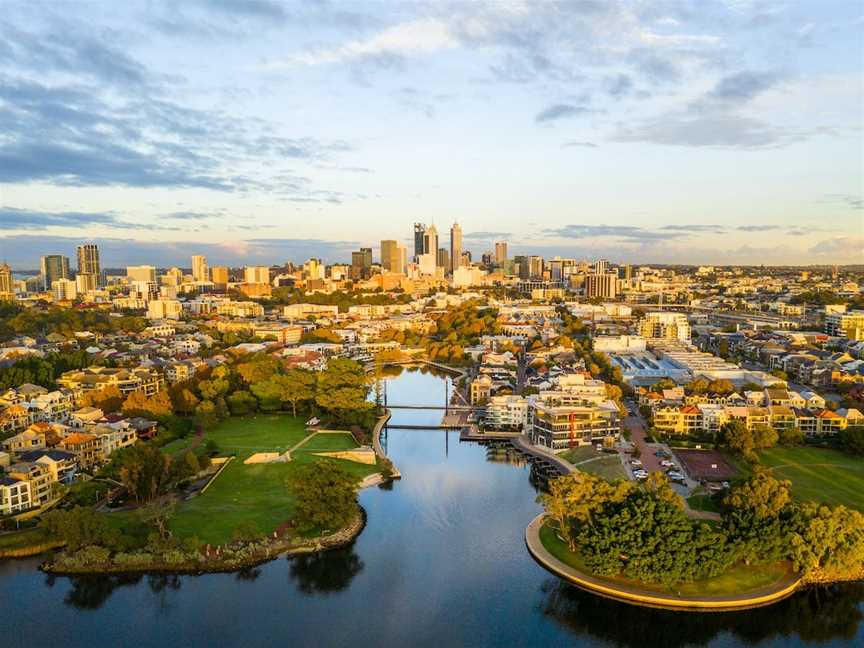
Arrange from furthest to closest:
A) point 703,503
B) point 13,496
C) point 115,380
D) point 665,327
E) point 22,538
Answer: point 665,327, point 115,380, point 703,503, point 13,496, point 22,538

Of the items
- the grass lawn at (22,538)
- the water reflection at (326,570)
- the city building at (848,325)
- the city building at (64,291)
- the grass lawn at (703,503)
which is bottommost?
the water reflection at (326,570)

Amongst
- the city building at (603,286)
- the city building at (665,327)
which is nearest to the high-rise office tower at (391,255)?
the city building at (603,286)

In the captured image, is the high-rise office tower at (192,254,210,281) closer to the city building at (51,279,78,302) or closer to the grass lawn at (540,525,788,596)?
the city building at (51,279,78,302)

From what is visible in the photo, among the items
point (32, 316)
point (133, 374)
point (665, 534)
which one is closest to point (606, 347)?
point (133, 374)

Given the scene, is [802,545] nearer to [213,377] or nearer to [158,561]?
[158,561]

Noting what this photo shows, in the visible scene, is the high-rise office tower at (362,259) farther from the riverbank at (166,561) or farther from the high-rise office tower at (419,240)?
the riverbank at (166,561)

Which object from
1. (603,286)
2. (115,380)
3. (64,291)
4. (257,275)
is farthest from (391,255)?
(115,380)

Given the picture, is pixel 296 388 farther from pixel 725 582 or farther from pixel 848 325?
pixel 848 325
